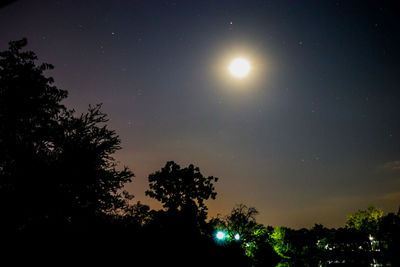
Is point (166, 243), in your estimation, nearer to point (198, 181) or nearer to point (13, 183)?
point (13, 183)

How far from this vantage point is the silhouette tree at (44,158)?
42.5 ft

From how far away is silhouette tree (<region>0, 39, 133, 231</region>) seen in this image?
1295cm

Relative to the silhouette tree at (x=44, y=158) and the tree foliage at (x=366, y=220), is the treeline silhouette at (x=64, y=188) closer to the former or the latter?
the silhouette tree at (x=44, y=158)

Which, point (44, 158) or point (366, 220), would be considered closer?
point (44, 158)

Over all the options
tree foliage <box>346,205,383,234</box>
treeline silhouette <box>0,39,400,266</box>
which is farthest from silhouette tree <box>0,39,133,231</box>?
tree foliage <box>346,205,383,234</box>

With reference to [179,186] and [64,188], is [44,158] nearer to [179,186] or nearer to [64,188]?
[64,188]

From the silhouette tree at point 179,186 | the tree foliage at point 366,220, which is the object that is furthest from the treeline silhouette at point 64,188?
the tree foliage at point 366,220

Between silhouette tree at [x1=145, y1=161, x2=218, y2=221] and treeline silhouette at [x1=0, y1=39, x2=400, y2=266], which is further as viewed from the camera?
silhouette tree at [x1=145, y1=161, x2=218, y2=221]

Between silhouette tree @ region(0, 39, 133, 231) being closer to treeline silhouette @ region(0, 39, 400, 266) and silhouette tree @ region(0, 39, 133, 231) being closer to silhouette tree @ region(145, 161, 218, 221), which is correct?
treeline silhouette @ region(0, 39, 400, 266)

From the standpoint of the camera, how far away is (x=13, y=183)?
13.1 metres

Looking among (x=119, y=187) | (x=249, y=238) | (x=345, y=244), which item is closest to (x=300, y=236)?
(x=345, y=244)

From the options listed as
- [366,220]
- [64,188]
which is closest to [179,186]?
[64,188]

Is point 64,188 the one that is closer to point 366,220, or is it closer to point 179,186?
point 179,186

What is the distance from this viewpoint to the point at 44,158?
47.2 ft
